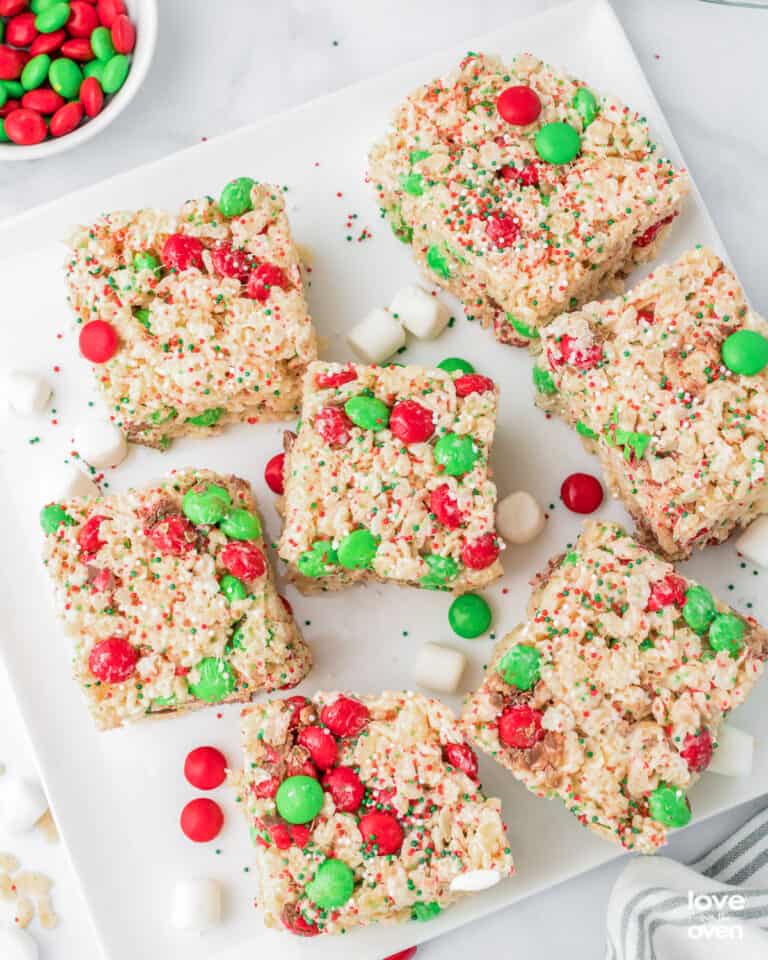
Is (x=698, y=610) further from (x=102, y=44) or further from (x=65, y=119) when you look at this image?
(x=102, y=44)

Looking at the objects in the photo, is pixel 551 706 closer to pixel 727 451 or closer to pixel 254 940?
pixel 727 451

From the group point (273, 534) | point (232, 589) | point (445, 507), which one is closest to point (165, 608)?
point (232, 589)

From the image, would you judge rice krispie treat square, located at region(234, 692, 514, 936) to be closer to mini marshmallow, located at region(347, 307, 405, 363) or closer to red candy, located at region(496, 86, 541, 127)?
mini marshmallow, located at region(347, 307, 405, 363)

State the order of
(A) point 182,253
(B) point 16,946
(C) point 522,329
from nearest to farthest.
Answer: (A) point 182,253, (C) point 522,329, (B) point 16,946

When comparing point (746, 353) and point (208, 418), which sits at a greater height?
point (746, 353)

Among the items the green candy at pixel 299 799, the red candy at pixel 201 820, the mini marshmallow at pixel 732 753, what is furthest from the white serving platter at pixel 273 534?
the green candy at pixel 299 799

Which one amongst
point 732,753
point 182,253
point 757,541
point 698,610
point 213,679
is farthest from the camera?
point 757,541

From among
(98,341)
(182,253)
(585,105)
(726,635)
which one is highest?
(585,105)

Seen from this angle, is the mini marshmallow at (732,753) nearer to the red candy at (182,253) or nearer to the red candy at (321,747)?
the red candy at (321,747)
